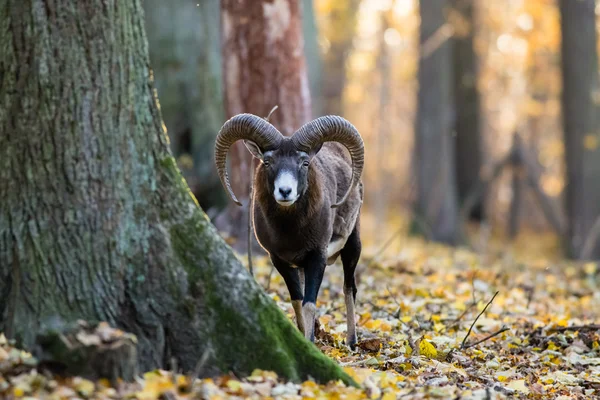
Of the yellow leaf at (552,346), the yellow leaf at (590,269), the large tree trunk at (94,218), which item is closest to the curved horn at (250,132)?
the large tree trunk at (94,218)

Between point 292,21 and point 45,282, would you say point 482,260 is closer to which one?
point 292,21

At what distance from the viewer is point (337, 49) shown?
42375 millimetres

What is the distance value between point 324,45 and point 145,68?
34.8 meters

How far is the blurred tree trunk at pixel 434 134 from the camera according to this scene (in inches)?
1003

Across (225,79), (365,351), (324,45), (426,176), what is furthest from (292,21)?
(324,45)

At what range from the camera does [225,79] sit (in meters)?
13.6

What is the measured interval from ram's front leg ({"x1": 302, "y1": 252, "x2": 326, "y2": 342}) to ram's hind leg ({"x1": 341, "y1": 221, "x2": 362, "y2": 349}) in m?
0.53

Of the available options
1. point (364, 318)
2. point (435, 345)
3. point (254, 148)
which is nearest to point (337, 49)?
point (364, 318)

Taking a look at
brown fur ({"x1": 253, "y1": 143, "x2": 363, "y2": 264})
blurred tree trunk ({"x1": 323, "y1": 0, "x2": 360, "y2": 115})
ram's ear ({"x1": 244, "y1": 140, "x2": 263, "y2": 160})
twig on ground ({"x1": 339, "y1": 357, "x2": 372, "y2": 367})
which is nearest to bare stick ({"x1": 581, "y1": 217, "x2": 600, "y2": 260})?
brown fur ({"x1": 253, "y1": 143, "x2": 363, "y2": 264})

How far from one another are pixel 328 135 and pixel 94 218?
303 cm

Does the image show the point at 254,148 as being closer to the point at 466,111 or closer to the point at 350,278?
the point at 350,278

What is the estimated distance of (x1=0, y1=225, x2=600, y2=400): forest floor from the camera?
19.1 feet

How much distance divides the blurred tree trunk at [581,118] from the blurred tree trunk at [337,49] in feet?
54.3

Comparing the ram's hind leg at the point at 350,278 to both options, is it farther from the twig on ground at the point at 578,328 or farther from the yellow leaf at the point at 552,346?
the twig on ground at the point at 578,328
